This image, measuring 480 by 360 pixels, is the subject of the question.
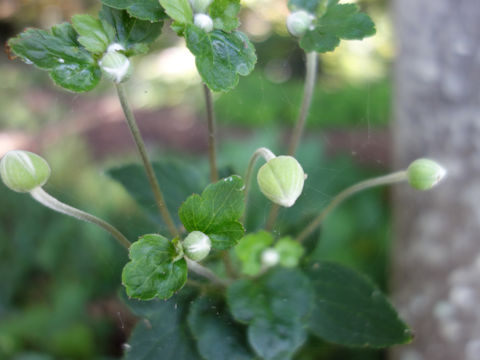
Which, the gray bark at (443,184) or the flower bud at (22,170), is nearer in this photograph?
the flower bud at (22,170)

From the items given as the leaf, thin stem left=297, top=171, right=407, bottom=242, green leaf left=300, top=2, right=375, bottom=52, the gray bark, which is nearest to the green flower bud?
thin stem left=297, top=171, right=407, bottom=242

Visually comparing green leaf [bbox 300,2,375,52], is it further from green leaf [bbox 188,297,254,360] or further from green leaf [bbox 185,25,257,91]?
green leaf [bbox 188,297,254,360]

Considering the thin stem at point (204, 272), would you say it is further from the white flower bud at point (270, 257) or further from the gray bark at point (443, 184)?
the gray bark at point (443, 184)

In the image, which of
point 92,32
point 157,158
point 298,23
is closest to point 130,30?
point 92,32

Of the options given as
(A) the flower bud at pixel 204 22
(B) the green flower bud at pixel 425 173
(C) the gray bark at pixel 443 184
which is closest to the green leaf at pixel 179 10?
(A) the flower bud at pixel 204 22

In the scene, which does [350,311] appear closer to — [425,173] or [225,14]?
[425,173]

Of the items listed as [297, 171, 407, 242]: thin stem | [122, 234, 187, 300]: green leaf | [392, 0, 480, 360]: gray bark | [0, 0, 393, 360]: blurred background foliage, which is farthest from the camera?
[0, 0, 393, 360]: blurred background foliage
